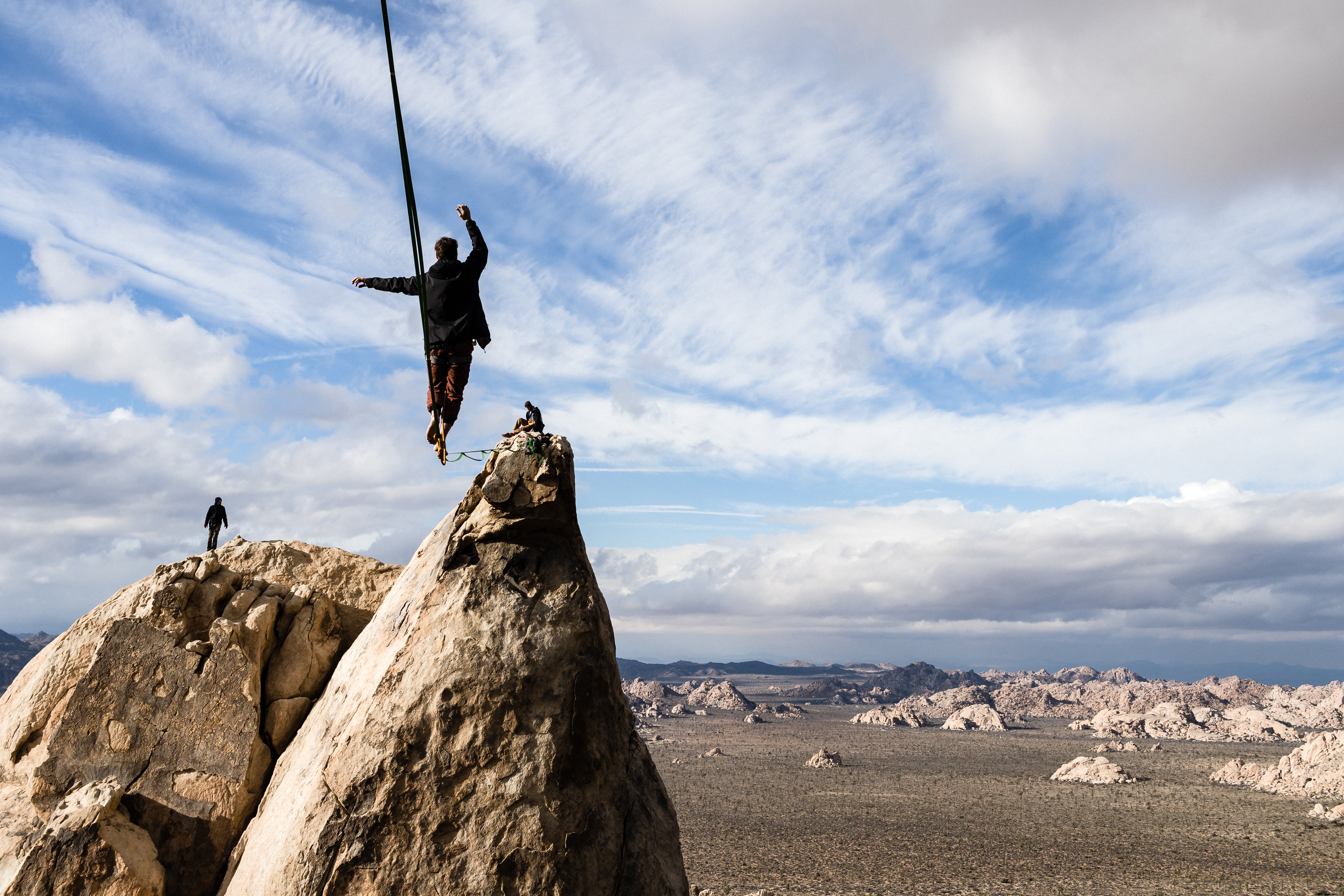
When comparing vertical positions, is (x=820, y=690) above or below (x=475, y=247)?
below

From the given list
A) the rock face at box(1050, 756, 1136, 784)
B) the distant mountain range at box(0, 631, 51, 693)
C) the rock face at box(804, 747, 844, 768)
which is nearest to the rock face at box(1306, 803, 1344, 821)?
the rock face at box(1050, 756, 1136, 784)

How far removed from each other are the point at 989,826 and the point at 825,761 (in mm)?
29606

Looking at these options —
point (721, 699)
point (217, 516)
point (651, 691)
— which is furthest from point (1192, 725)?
point (217, 516)

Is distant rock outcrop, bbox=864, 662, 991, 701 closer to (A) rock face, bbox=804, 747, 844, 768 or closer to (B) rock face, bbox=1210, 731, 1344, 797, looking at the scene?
(A) rock face, bbox=804, 747, 844, 768

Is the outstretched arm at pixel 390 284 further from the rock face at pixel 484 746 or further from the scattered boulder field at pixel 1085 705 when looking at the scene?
the scattered boulder field at pixel 1085 705

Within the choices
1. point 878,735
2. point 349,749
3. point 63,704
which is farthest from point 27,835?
point 878,735

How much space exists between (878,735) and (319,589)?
106907 mm

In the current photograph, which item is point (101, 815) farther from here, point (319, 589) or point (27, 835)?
point (319, 589)

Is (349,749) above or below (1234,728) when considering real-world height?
above

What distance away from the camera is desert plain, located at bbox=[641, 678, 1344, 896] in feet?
126

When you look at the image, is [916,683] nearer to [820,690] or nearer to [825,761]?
[820,690]

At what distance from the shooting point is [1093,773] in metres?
68.9

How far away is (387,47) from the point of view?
8.86m

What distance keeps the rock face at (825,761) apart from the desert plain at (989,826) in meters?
1.46
